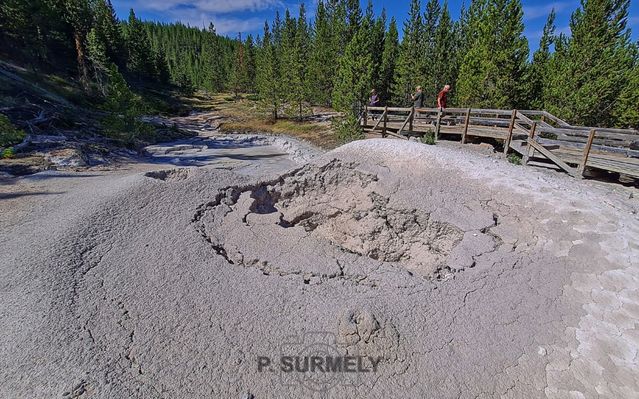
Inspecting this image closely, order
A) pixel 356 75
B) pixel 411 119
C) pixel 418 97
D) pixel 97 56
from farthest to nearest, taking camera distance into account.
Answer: pixel 97 56 → pixel 356 75 → pixel 411 119 → pixel 418 97

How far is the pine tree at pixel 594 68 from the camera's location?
16.5m

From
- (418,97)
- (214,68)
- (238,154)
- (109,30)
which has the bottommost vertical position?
(238,154)

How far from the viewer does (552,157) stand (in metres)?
10.6

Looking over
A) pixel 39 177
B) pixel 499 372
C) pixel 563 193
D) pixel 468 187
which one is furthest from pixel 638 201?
pixel 39 177

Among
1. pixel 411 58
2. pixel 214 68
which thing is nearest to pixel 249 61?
pixel 214 68

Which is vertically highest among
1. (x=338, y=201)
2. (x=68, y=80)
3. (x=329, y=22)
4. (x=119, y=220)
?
(x=329, y=22)

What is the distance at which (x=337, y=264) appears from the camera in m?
5.65

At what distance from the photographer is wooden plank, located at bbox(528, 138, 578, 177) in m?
10.1

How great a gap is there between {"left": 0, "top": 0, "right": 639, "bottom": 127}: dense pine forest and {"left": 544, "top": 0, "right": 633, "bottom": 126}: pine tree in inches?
2.1

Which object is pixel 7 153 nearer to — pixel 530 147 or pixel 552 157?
pixel 530 147

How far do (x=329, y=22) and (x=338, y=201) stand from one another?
36.9m

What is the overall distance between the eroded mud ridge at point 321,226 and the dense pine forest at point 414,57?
39.3 feet

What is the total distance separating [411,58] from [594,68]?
1490 cm

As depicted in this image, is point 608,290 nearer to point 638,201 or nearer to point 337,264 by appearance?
point 337,264
